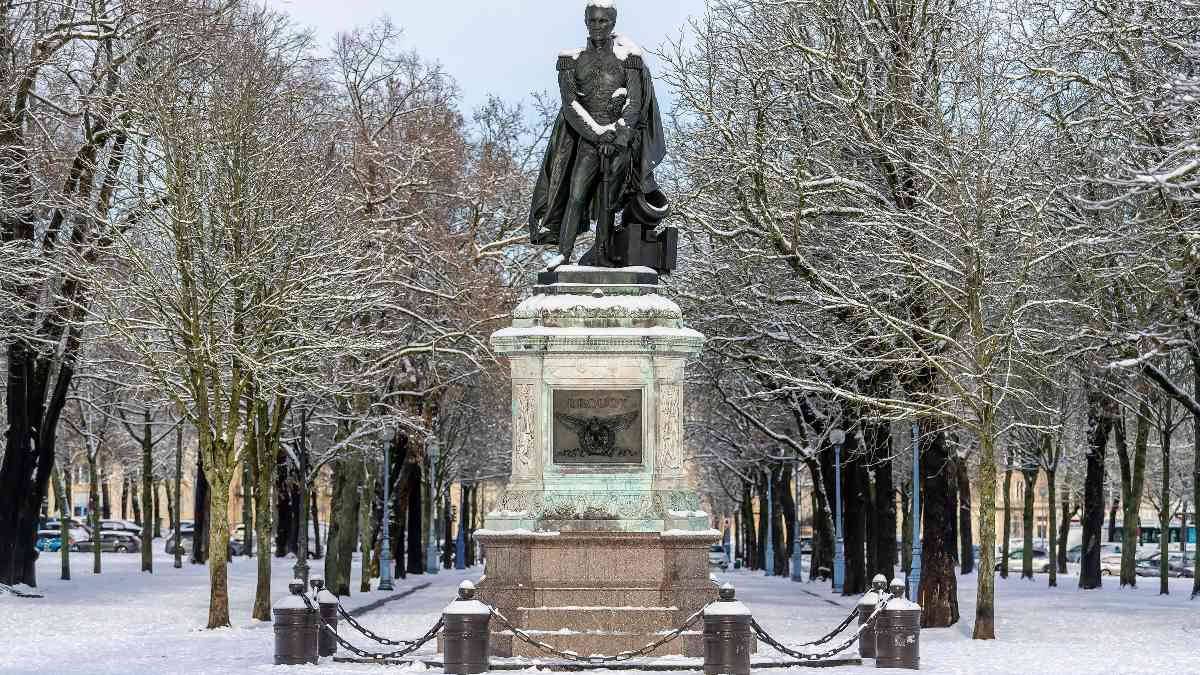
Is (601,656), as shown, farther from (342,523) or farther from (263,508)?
(342,523)

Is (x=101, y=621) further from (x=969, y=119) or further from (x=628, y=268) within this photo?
(x=969, y=119)

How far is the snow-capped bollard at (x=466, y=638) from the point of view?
57.9ft

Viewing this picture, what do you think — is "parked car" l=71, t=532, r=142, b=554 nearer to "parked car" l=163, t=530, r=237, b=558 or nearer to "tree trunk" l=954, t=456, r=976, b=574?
"parked car" l=163, t=530, r=237, b=558

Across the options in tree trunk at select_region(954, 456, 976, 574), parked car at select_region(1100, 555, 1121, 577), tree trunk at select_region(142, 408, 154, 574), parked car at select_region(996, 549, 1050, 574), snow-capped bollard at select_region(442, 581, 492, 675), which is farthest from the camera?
parked car at select_region(996, 549, 1050, 574)

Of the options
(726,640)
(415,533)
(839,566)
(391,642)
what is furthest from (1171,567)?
(726,640)

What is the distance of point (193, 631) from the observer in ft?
94.7

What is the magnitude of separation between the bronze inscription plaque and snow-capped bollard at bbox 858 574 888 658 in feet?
11.4

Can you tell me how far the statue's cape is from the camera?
2083 centimetres

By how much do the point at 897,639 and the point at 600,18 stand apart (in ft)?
25.3

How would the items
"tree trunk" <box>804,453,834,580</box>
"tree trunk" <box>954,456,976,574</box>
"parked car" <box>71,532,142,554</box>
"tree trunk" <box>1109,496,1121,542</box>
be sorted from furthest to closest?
"parked car" <box>71,532,142,554</box> < "tree trunk" <box>1109,496,1121,542</box> < "tree trunk" <box>954,456,976,574</box> < "tree trunk" <box>804,453,834,580</box>

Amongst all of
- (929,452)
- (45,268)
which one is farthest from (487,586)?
(45,268)

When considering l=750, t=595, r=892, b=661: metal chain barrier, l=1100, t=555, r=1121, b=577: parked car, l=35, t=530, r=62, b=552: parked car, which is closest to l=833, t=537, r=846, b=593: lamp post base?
l=1100, t=555, r=1121, b=577: parked car

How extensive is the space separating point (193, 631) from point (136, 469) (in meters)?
50.4

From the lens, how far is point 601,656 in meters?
18.1
